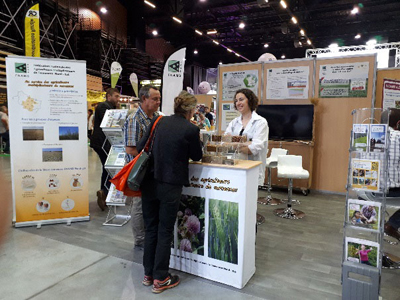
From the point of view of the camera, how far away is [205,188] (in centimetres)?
229

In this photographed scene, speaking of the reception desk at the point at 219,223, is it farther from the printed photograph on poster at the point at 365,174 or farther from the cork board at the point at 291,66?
the cork board at the point at 291,66

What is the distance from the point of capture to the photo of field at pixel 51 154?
3465 mm

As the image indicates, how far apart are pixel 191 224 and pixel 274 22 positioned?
42.9ft

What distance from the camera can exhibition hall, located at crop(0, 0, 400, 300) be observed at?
2041 mm

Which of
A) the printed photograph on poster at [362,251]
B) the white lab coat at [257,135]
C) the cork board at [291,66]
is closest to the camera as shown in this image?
the printed photograph on poster at [362,251]

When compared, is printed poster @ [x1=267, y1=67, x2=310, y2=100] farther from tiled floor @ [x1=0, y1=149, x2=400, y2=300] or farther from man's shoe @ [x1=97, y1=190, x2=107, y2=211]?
man's shoe @ [x1=97, y1=190, x2=107, y2=211]

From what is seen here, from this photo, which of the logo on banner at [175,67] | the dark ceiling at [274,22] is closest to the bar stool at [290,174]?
the logo on banner at [175,67]

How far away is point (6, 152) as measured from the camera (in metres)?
9.84

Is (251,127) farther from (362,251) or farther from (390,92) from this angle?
(390,92)

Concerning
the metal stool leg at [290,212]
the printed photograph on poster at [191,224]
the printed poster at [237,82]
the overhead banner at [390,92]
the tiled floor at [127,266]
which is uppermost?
the printed poster at [237,82]

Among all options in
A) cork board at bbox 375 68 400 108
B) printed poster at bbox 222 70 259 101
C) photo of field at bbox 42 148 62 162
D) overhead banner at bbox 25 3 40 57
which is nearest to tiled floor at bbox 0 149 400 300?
photo of field at bbox 42 148 62 162

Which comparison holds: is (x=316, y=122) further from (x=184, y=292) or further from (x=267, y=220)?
(x=184, y=292)

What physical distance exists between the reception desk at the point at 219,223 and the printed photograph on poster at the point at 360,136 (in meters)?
0.72

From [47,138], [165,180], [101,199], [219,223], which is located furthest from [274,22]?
[165,180]
